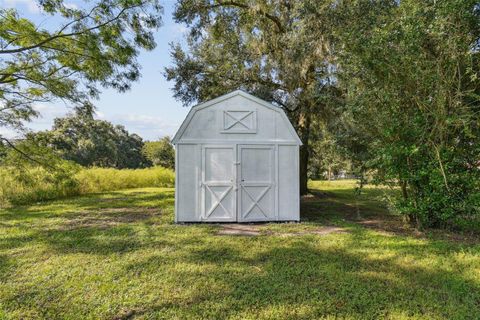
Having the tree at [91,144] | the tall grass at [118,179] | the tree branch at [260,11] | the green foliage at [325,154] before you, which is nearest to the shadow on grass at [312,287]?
the green foliage at [325,154]

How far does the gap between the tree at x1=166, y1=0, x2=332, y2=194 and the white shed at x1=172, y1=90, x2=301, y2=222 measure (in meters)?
2.61

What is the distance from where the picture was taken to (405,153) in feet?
20.0

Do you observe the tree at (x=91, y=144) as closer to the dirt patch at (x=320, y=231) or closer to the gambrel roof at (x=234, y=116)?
the gambrel roof at (x=234, y=116)

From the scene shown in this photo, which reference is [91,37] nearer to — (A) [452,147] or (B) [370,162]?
(B) [370,162]

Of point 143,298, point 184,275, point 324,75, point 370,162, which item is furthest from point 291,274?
point 324,75

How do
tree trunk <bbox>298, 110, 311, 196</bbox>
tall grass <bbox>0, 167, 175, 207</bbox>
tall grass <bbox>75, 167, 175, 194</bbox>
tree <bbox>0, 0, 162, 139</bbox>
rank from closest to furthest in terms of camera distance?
tree <bbox>0, 0, 162, 139</bbox>, tall grass <bbox>0, 167, 175, 207</bbox>, tree trunk <bbox>298, 110, 311, 196</bbox>, tall grass <bbox>75, 167, 175, 194</bbox>

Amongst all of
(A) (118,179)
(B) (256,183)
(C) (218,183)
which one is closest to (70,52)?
(C) (218,183)

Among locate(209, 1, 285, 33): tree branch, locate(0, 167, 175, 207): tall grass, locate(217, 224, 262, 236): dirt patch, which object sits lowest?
locate(217, 224, 262, 236): dirt patch

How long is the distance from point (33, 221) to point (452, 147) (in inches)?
413

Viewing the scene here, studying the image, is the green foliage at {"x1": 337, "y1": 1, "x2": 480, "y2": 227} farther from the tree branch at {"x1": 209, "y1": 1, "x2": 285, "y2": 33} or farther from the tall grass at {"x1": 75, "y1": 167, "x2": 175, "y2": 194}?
the tall grass at {"x1": 75, "y1": 167, "x2": 175, "y2": 194}

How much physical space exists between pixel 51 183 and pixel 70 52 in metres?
5.68

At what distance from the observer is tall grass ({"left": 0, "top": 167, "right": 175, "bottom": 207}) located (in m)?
11.0

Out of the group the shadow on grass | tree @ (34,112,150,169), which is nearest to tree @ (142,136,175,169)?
tree @ (34,112,150,169)

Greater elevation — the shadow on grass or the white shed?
the white shed
